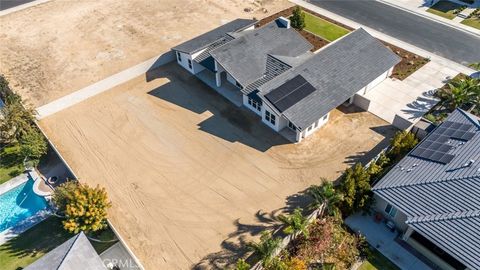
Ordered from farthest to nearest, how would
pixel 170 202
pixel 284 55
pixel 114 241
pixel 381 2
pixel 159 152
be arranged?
pixel 381 2
pixel 284 55
pixel 159 152
pixel 170 202
pixel 114 241

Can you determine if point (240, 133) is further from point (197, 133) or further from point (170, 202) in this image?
point (170, 202)

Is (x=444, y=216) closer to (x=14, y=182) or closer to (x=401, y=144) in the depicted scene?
(x=401, y=144)

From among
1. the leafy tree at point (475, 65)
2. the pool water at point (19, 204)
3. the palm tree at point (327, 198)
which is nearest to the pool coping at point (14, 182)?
the pool water at point (19, 204)

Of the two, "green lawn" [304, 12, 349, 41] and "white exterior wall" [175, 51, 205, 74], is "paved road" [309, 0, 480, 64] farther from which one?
"white exterior wall" [175, 51, 205, 74]

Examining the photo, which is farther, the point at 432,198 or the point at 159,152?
the point at 159,152

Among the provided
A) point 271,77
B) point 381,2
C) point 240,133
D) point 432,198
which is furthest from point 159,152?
point 381,2

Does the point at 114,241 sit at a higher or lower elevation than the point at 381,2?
lower

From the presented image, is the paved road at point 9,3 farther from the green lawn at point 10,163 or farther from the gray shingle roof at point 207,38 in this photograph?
the gray shingle roof at point 207,38
